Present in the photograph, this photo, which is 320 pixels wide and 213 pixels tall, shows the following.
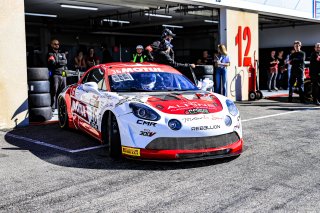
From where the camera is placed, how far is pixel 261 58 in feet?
72.7

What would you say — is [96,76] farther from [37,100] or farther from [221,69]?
[221,69]

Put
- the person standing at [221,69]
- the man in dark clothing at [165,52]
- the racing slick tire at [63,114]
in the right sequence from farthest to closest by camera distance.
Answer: the person standing at [221,69] < the man in dark clothing at [165,52] < the racing slick tire at [63,114]

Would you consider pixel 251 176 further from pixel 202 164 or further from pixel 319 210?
pixel 319 210

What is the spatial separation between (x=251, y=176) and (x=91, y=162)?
199cm

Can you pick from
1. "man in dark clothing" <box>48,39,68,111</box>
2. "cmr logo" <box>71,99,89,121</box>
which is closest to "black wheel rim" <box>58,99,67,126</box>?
"cmr logo" <box>71,99,89,121</box>

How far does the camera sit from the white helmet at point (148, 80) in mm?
6223

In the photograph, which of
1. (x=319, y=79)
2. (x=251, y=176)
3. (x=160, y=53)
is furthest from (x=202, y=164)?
(x=319, y=79)

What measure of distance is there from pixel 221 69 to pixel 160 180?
28.5 ft

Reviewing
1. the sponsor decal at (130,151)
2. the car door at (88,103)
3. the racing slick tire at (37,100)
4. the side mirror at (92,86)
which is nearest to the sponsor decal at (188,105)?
the sponsor decal at (130,151)

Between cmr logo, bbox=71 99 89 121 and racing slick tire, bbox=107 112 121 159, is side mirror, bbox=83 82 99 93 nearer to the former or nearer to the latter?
cmr logo, bbox=71 99 89 121

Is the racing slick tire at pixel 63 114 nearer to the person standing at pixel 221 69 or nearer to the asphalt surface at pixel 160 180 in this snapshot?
the asphalt surface at pixel 160 180

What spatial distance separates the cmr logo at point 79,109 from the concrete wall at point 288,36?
1724 cm

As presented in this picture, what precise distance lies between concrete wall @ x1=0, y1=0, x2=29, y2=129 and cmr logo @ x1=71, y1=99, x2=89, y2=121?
6.11 ft

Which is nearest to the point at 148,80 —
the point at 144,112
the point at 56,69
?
the point at 144,112
